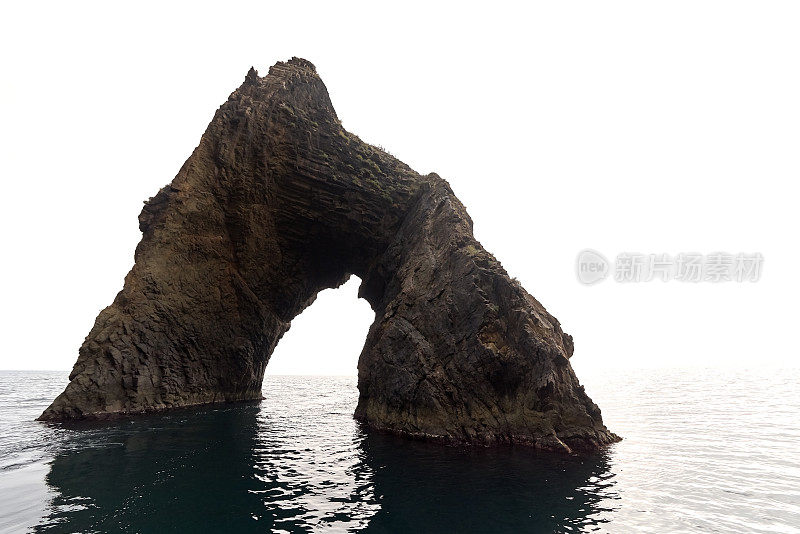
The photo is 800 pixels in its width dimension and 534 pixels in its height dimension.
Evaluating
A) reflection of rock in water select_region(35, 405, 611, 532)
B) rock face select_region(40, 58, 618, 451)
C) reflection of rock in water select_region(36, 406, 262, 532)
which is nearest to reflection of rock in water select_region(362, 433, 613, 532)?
reflection of rock in water select_region(35, 405, 611, 532)

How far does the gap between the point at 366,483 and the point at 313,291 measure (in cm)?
2907

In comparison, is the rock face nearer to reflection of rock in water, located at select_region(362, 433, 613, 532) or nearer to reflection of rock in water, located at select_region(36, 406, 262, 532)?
reflection of rock in water, located at select_region(362, 433, 613, 532)

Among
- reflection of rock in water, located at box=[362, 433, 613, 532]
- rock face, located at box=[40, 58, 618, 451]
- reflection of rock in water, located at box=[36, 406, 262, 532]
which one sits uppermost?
rock face, located at box=[40, 58, 618, 451]

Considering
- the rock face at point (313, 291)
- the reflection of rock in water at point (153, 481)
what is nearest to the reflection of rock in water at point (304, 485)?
the reflection of rock in water at point (153, 481)

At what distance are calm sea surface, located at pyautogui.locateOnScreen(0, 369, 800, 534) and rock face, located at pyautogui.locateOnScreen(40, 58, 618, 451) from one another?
3.11 m

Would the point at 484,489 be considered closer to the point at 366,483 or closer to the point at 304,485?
the point at 366,483

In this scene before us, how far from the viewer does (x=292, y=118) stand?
102 ft

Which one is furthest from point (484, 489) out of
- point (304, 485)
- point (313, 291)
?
point (313, 291)

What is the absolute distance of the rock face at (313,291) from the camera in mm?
21234

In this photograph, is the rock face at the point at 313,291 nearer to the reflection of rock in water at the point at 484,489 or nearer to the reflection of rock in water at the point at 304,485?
the reflection of rock in water at the point at 484,489

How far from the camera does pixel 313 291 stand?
133ft

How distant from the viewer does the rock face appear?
2123cm

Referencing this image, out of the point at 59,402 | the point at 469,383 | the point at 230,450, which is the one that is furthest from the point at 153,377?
the point at 469,383

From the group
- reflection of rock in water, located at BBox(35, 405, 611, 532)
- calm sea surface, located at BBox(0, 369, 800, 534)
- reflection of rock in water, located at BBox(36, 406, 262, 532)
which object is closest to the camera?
reflection of rock in water, located at BBox(36, 406, 262, 532)
